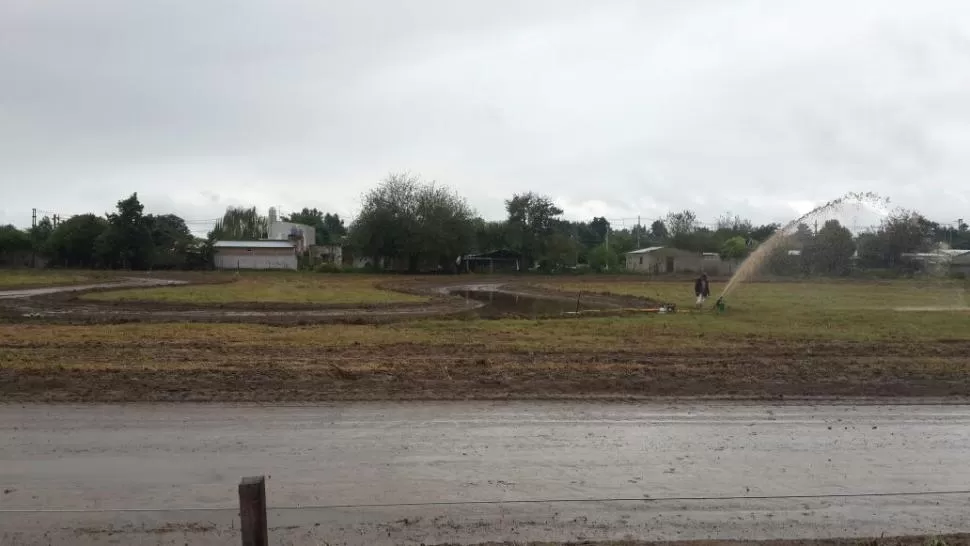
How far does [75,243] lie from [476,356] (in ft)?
270

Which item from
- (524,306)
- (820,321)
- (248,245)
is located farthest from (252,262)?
(820,321)

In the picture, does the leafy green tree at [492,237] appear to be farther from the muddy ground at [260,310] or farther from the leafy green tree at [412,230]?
the muddy ground at [260,310]

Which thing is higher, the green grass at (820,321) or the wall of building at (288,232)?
the wall of building at (288,232)

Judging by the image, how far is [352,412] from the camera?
9758 mm

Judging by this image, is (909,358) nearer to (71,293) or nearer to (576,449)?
(576,449)

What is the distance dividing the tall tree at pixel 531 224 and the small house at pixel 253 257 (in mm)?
29216

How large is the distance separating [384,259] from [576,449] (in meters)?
82.5

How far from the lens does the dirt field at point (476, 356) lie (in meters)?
11.4

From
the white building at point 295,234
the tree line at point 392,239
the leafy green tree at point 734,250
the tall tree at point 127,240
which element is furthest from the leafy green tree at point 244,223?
the leafy green tree at point 734,250

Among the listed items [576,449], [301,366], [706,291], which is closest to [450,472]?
[576,449]

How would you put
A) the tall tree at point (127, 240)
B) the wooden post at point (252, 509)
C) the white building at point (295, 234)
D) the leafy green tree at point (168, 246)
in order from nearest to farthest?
the wooden post at point (252, 509) < the tall tree at point (127, 240) < the leafy green tree at point (168, 246) < the white building at point (295, 234)

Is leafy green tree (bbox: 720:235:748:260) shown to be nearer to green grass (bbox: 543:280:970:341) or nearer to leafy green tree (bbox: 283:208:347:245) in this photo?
green grass (bbox: 543:280:970:341)

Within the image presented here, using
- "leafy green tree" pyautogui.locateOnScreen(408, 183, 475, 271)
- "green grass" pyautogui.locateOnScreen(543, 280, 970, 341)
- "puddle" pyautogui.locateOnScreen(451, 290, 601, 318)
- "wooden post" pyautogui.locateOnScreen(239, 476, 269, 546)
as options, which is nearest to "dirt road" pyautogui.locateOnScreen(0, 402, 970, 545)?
"wooden post" pyautogui.locateOnScreen(239, 476, 269, 546)

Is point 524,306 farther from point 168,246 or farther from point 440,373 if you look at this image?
point 168,246
